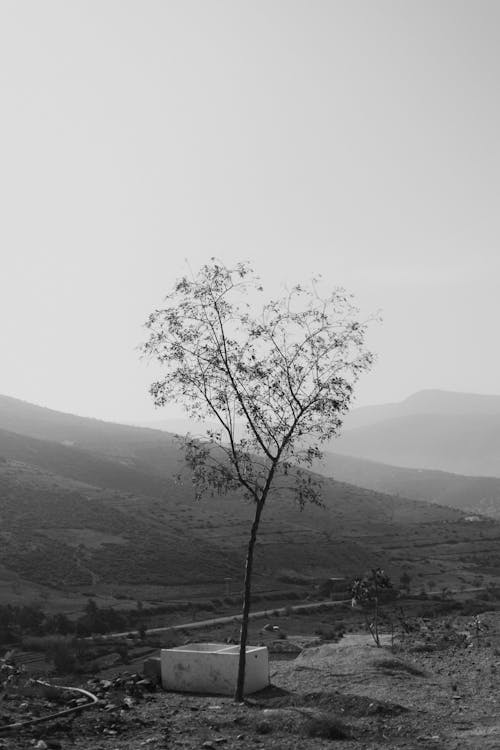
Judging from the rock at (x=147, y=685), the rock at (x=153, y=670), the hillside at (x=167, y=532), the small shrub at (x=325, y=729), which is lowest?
the hillside at (x=167, y=532)

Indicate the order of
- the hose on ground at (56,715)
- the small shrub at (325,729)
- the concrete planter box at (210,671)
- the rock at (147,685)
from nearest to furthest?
the small shrub at (325,729) < the hose on ground at (56,715) < the concrete planter box at (210,671) < the rock at (147,685)

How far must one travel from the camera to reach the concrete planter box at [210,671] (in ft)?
83.4

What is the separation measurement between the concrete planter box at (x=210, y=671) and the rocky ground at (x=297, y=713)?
0.57m

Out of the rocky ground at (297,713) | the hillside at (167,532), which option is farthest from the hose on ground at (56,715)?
the hillside at (167,532)

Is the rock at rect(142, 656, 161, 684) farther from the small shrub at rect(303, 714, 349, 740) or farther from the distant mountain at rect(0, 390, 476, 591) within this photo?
the distant mountain at rect(0, 390, 476, 591)

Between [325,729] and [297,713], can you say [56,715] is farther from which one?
[325,729]

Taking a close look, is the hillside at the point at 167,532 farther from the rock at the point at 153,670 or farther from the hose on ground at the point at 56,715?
the hose on ground at the point at 56,715

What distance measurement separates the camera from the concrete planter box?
2541 centimetres

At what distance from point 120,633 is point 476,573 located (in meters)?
57.7

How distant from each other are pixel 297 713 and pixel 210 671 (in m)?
5.71

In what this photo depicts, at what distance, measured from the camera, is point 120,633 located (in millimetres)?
52625

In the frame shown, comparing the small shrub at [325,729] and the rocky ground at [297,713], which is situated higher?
the small shrub at [325,729]

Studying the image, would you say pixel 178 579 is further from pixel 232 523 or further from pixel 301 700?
pixel 301 700

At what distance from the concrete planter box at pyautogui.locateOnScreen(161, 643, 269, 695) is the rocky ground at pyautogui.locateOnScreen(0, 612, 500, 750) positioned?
22.4 inches
